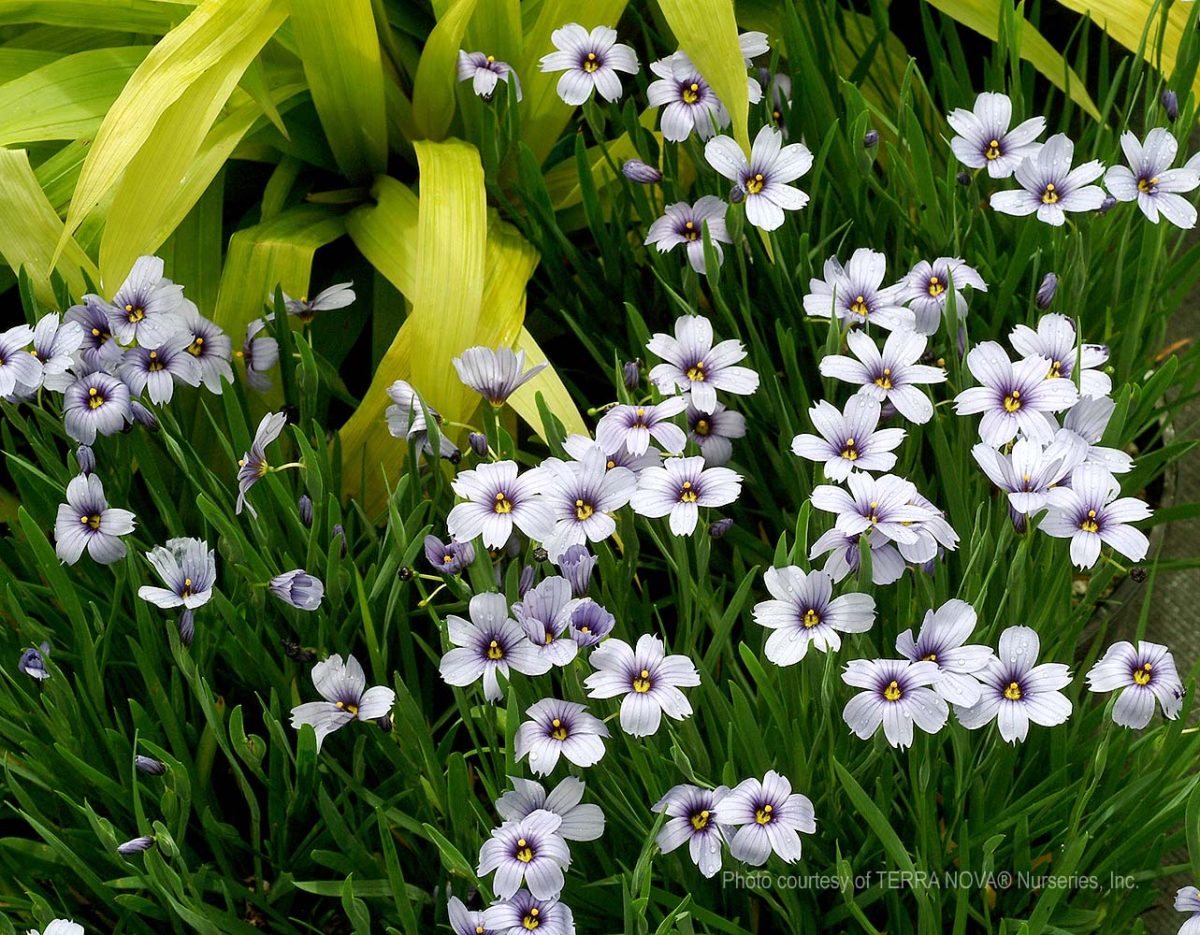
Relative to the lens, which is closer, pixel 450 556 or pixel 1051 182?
pixel 450 556

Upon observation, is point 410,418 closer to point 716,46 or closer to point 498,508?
point 498,508

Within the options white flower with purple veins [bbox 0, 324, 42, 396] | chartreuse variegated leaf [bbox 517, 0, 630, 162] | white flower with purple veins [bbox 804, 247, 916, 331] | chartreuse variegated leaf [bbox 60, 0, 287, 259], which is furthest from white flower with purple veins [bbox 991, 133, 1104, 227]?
white flower with purple veins [bbox 0, 324, 42, 396]

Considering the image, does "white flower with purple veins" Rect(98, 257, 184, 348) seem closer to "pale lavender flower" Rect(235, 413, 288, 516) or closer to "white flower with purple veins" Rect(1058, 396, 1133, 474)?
"pale lavender flower" Rect(235, 413, 288, 516)

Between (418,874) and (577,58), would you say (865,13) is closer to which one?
(577,58)

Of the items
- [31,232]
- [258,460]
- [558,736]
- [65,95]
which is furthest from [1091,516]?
[65,95]

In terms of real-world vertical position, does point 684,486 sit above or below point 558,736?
above

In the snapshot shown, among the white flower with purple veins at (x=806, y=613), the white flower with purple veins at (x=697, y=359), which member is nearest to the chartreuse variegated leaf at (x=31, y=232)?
the white flower with purple veins at (x=697, y=359)
